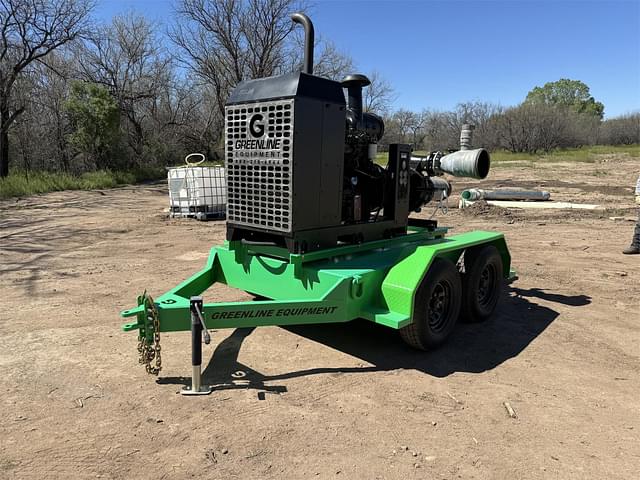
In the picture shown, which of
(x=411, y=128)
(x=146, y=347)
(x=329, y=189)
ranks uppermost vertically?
(x=411, y=128)

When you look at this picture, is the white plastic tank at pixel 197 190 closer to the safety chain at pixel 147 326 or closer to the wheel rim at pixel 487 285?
the wheel rim at pixel 487 285

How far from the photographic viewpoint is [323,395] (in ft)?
11.4

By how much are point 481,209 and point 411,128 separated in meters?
58.9

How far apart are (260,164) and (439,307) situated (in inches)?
77.3

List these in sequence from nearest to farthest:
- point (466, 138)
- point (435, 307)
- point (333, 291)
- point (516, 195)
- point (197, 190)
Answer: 1. point (333, 291)
2. point (435, 307)
3. point (466, 138)
4. point (197, 190)
5. point (516, 195)

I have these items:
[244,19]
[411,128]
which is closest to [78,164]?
[244,19]

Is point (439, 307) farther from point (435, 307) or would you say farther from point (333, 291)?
point (333, 291)

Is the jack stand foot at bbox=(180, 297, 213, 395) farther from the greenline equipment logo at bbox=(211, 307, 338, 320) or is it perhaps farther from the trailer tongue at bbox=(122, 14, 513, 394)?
the greenline equipment logo at bbox=(211, 307, 338, 320)

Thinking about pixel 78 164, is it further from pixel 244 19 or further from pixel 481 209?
pixel 481 209

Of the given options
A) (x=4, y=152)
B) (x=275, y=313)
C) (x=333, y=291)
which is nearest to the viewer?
(x=275, y=313)

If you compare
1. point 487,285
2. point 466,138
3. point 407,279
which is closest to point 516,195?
point 487,285

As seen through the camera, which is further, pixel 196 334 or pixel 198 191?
pixel 198 191

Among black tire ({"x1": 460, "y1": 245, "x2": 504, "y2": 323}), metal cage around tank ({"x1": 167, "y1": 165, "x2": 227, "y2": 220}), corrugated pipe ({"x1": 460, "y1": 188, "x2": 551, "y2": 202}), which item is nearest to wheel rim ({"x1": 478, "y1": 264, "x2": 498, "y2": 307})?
black tire ({"x1": 460, "y1": 245, "x2": 504, "y2": 323})

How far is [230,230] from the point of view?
14.1 feet
